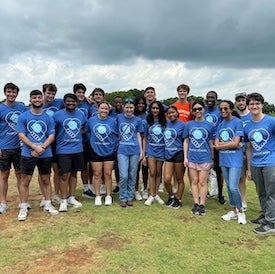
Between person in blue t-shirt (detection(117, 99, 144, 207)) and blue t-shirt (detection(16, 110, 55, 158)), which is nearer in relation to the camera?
blue t-shirt (detection(16, 110, 55, 158))

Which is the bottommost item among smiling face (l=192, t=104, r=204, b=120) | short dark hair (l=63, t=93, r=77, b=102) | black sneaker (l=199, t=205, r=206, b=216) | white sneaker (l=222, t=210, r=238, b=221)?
white sneaker (l=222, t=210, r=238, b=221)

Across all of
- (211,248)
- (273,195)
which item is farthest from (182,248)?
(273,195)

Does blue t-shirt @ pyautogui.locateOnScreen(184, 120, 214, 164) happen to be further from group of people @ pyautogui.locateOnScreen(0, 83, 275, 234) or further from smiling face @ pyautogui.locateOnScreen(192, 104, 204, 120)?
smiling face @ pyautogui.locateOnScreen(192, 104, 204, 120)

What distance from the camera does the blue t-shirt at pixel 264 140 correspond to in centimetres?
632

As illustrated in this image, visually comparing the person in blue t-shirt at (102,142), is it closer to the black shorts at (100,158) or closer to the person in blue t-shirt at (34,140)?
the black shorts at (100,158)

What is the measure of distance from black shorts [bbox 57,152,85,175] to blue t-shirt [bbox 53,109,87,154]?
9 centimetres

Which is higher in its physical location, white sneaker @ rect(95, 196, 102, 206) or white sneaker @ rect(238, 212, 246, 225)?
white sneaker @ rect(95, 196, 102, 206)

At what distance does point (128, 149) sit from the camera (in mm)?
7703

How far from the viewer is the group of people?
665 centimetres

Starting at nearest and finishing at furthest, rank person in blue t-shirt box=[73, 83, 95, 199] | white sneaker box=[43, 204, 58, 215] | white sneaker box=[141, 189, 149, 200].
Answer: white sneaker box=[43, 204, 58, 215] < person in blue t-shirt box=[73, 83, 95, 199] < white sneaker box=[141, 189, 149, 200]

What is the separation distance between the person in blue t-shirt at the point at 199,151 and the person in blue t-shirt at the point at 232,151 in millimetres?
316

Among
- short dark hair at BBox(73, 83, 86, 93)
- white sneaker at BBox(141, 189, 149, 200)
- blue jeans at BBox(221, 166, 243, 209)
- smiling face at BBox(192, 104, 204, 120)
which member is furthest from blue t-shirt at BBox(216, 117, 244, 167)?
short dark hair at BBox(73, 83, 86, 93)

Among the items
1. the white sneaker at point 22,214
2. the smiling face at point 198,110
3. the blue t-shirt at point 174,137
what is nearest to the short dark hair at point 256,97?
the smiling face at point 198,110

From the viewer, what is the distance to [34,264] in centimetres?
501
